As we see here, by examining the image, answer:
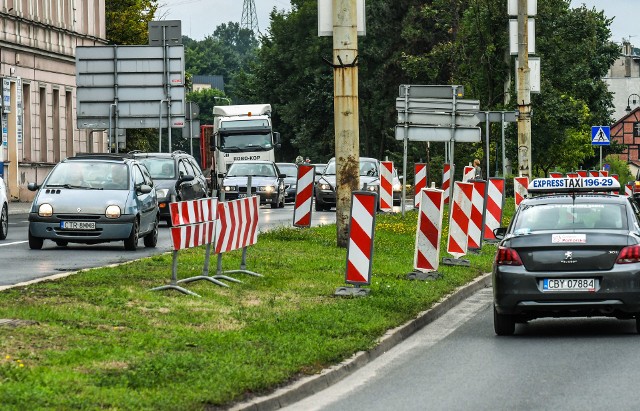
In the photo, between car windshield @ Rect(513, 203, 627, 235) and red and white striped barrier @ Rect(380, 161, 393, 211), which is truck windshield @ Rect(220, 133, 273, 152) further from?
car windshield @ Rect(513, 203, 627, 235)

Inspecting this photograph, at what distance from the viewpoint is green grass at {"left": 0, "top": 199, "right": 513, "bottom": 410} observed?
1060 cm

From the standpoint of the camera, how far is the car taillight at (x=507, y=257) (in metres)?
15.7

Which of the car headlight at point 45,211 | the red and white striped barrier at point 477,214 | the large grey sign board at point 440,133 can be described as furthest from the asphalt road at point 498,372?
the large grey sign board at point 440,133

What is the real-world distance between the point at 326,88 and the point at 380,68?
474 cm

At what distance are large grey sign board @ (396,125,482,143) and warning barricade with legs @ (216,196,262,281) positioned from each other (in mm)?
13825

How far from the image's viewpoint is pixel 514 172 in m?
65.9

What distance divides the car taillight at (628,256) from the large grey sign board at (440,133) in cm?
1816

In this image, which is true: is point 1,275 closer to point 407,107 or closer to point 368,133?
point 407,107

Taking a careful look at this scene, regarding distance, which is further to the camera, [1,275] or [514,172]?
[514,172]

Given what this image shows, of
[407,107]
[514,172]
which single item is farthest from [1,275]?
[514,172]

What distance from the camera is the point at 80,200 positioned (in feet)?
86.7

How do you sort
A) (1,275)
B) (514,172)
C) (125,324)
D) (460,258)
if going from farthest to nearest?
(514,172), (460,258), (1,275), (125,324)

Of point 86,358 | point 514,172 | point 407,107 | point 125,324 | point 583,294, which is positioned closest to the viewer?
point 86,358

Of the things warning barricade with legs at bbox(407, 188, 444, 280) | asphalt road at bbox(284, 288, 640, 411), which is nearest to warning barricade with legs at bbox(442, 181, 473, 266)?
warning barricade with legs at bbox(407, 188, 444, 280)
